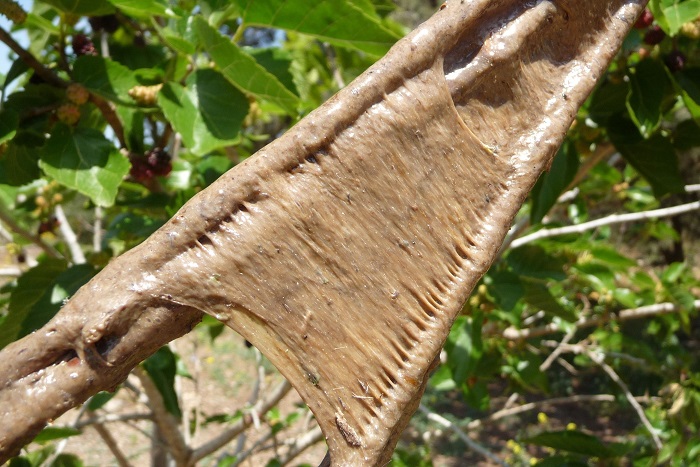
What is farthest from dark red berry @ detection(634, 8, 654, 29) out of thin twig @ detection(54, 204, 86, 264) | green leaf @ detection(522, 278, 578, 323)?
thin twig @ detection(54, 204, 86, 264)

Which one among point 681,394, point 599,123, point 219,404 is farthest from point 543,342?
point 219,404

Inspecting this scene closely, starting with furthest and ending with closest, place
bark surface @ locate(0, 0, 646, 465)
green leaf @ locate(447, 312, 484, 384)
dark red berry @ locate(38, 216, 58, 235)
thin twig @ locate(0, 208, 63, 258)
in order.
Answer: dark red berry @ locate(38, 216, 58, 235) → green leaf @ locate(447, 312, 484, 384) → thin twig @ locate(0, 208, 63, 258) → bark surface @ locate(0, 0, 646, 465)

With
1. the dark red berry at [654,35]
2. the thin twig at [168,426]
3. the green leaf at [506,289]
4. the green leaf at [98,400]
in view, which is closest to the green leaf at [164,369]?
the thin twig at [168,426]

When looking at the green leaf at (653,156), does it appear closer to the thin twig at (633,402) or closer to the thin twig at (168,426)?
the thin twig at (633,402)

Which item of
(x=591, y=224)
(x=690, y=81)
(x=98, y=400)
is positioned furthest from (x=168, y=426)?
(x=690, y=81)

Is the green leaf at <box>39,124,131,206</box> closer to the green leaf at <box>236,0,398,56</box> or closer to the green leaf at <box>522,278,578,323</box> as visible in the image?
the green leaf at <box>236,0,398,56</box>

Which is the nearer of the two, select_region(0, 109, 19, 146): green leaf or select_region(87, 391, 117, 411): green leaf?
select_region(0, 109, 19, 146): green leaf
